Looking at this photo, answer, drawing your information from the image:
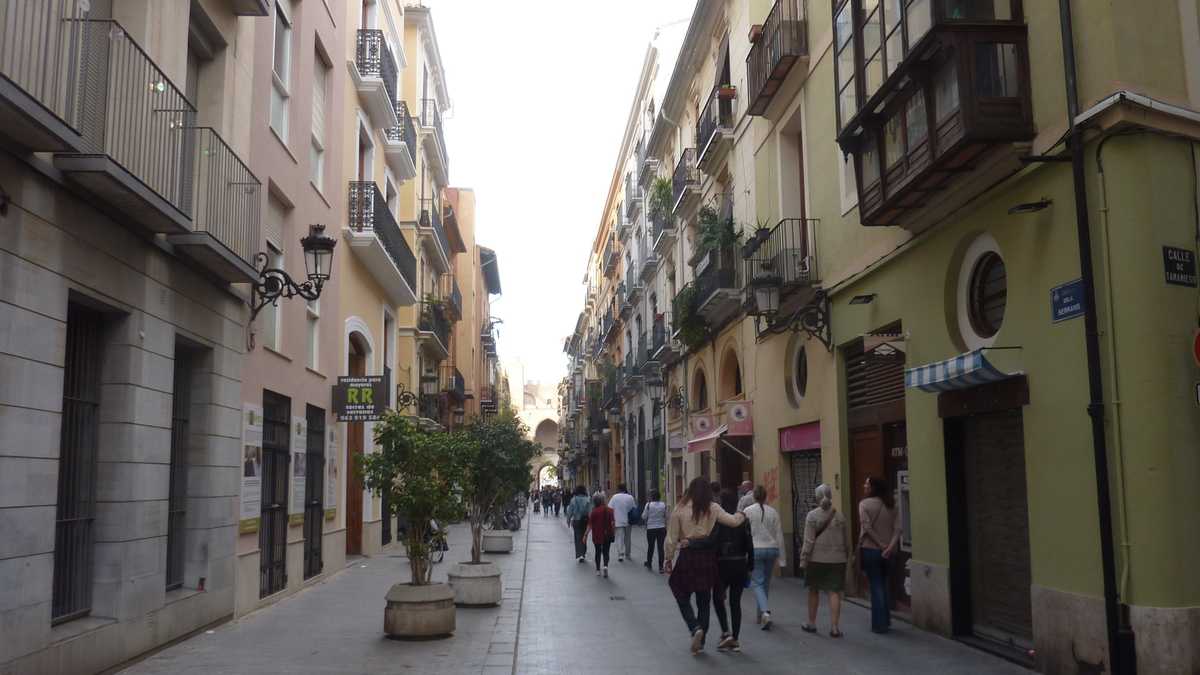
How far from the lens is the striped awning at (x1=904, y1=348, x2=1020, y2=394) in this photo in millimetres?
9438

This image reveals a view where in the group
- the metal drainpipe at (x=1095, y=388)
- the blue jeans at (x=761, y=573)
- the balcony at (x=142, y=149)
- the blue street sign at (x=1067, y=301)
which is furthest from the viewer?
the blue jeans at (x=761, y=573)

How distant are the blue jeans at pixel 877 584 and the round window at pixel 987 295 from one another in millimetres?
2746

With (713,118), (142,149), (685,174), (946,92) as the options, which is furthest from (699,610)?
(685,174)

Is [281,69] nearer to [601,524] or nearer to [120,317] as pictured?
[120,317]

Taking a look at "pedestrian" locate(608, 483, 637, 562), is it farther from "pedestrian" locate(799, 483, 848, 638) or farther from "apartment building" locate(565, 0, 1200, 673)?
"pedestrian" locate(799, 483, 848, 638)

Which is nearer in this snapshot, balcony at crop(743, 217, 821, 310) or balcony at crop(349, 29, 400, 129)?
balcony at crop(743, 217, 821, 310)

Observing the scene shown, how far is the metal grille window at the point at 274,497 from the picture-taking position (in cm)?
1415

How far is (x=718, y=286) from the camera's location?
830 inches

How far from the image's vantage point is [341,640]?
1083 cm

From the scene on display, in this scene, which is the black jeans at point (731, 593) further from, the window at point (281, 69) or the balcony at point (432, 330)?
the balcony at point (432, 330)

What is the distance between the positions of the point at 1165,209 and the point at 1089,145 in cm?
79

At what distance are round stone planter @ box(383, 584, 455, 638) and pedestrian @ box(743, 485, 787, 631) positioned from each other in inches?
146

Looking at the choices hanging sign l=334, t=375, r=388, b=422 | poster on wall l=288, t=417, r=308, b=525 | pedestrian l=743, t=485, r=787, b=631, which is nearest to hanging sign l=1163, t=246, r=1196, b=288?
pedestrian l=743, t=485, r=787, b=631

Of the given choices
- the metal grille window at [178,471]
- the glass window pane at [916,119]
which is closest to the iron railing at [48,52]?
the metal grille window at [178,471]
